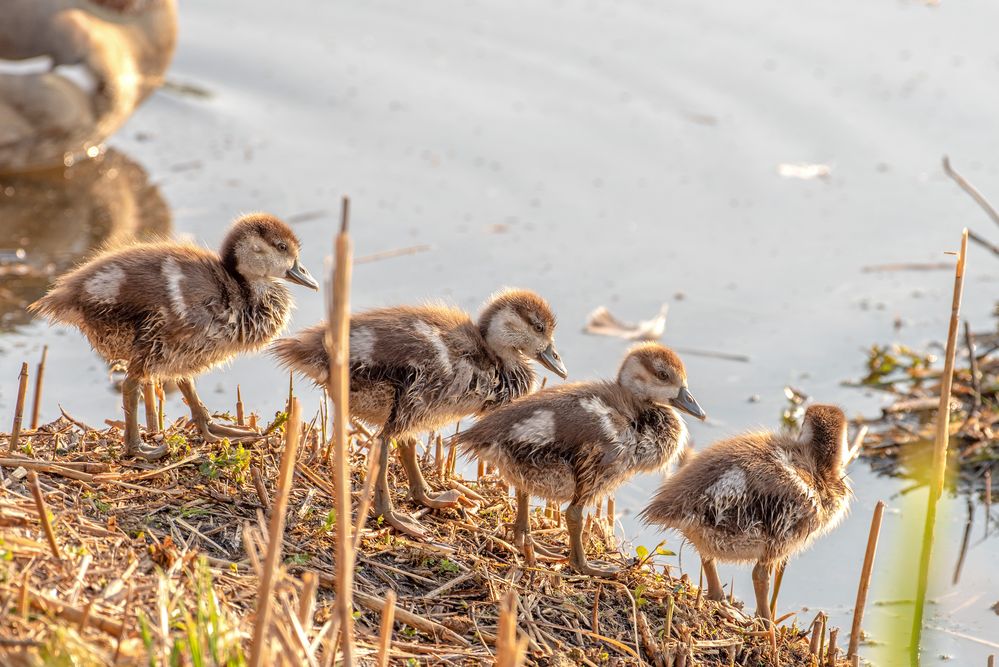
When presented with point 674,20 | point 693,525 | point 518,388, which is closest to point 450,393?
point 518,388

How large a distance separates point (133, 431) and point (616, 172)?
4967 mm

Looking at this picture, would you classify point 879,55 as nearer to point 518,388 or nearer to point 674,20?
point 674,20

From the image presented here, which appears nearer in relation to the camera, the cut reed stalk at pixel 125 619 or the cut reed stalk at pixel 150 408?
the cut reed stalk at pixel 125 619

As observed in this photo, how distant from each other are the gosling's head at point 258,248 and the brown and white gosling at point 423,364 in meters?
0.30

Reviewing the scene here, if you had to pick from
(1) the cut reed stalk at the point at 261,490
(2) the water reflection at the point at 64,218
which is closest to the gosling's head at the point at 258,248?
(1) the cut reed stalk at the point at 261,490

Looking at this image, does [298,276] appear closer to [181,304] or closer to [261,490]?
[181,304]

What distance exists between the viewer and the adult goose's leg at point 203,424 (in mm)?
5145

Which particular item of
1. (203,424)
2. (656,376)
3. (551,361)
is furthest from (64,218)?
(656,376)

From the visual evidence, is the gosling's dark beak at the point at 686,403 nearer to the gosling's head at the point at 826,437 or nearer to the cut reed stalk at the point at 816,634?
the gosling's head at the point at 826,437

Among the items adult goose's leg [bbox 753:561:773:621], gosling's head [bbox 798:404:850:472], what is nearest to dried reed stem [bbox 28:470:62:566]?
adult goose's leg [bbox 753:561:773:621]

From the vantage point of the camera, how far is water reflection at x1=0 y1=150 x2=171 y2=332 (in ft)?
25.3

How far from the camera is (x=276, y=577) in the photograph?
348cm

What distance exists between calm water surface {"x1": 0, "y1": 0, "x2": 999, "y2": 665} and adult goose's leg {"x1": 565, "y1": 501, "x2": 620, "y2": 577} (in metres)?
1.18

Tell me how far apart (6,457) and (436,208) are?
443 centimetres
